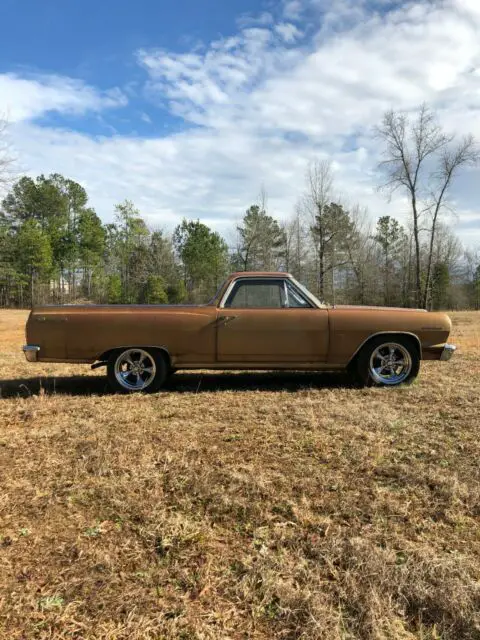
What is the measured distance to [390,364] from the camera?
6430 mm

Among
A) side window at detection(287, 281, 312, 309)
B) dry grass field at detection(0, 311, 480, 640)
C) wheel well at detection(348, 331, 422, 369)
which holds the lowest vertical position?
dry grass field at detection(0, 311, 480, 640)

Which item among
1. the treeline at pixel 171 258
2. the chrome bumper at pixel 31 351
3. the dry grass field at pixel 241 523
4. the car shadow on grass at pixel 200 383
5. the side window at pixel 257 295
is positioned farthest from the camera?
the treeline at pixel 171 258

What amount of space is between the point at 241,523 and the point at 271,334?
351 cm

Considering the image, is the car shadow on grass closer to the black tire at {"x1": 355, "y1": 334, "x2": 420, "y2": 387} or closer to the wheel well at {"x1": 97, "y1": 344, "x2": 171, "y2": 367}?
the black tire at {"x1": 355, "y1": 334, "x2": 420, "y2": 387}

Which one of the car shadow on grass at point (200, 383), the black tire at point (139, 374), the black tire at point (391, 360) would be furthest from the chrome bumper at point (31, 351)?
the black tire at point (391, 360)

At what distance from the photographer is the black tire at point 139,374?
6.16 meters

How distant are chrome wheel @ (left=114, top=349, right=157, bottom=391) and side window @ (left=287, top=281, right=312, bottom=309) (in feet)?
6.55

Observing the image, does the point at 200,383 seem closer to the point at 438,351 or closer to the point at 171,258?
the point at 438,351

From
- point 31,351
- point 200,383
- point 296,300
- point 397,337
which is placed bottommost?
point 200,383

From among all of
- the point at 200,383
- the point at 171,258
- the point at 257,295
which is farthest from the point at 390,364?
the point at 171,258

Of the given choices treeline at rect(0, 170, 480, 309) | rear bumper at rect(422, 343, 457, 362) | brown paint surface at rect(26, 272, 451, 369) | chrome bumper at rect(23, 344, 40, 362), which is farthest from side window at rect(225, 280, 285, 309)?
treeline at rect(0, 170, 480, 309)

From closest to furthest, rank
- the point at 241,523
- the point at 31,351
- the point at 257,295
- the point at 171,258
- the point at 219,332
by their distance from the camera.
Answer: the point at 241,523
the point at 31,351
the point at 219,332
the point at 257,295
the point at 171,258

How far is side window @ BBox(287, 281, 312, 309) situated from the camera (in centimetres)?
633

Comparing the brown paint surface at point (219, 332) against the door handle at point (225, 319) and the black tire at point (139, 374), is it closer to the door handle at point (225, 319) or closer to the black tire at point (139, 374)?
the door handle at point (225, 319)
